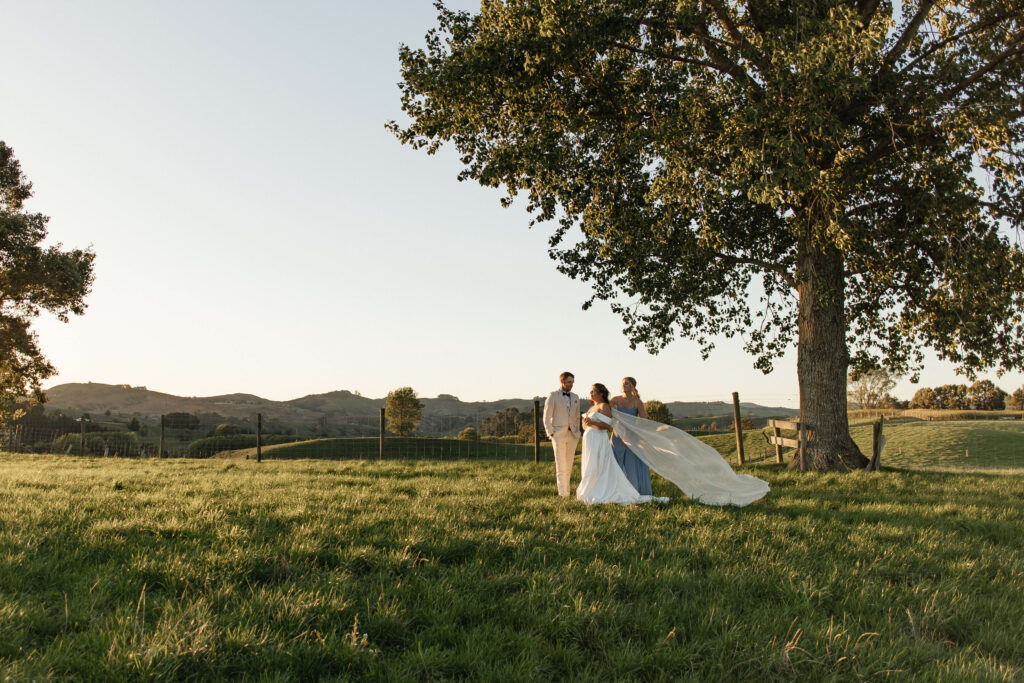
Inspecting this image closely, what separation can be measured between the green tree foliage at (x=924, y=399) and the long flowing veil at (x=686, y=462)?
4080 inches

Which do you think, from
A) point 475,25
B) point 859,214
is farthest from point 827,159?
point 475,25

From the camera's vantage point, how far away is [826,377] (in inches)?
643

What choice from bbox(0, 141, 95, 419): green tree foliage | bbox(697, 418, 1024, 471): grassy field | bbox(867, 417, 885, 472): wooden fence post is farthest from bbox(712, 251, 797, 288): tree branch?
bbox(0, 141, 95, 419): green tree foliage

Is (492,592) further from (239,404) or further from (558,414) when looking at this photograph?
(239,404)

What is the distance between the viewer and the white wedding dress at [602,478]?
1023cm

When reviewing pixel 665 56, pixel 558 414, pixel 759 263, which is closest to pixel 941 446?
pixel 759 263

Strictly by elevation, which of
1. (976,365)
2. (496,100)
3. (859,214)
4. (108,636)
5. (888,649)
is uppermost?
(496,100)

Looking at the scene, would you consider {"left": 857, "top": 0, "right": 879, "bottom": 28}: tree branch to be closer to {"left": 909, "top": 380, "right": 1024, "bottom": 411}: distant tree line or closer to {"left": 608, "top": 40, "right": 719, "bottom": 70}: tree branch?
{"left": 608, "top": 40, "right": 719, "bottom": 70}: tree branch

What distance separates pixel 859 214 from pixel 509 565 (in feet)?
50.2

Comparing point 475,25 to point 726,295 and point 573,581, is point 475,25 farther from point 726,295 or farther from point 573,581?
point 573,581

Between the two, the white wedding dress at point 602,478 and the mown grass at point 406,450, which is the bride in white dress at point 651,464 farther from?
the mown grass at point 406,450

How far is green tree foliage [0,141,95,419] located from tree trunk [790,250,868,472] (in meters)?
28.6

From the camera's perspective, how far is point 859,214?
1692cm

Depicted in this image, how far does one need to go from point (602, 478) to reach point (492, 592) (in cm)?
537
